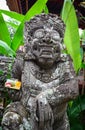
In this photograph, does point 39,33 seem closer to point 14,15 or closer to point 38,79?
point 38,79

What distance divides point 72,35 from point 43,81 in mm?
758

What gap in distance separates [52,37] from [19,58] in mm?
240

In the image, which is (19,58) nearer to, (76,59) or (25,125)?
(25,125)

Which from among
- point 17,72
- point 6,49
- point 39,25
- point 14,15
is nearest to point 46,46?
point 39,25

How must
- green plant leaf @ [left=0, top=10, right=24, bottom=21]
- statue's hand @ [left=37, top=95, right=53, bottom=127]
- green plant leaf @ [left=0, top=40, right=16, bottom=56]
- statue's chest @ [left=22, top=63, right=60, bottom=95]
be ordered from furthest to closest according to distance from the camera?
green plant leaf @ [left=0, top=10, right=24, bottom=21]
green plant leaf @ [left=0, top=40, right=16, bottom=56]
statue's chest @ [left=22, top=63, right=60, bottom=95]
statue's hand @ [left=37, top=95, right=53, bottom=127]

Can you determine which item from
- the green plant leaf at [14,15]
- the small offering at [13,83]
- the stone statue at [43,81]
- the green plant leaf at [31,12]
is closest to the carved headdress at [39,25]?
the stone statue at [43,81]

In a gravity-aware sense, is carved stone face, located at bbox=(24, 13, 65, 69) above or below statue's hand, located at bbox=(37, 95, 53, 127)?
above

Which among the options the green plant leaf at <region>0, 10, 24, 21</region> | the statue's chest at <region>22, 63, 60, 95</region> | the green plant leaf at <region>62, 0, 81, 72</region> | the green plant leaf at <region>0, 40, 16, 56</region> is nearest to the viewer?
the statue's chest at <region>22, 63, 60, 95</region>

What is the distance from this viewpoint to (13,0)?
4004 millimetres

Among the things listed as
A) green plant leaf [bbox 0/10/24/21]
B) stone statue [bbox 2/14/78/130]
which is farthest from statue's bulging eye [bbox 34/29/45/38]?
green plant leaf [bbox 0/10/24/21]

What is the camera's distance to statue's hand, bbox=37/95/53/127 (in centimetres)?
186

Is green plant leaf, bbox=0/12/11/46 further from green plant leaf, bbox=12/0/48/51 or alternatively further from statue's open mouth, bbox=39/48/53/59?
statue's open mouth, bbox=39/48/53/59

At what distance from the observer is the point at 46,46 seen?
1953mm

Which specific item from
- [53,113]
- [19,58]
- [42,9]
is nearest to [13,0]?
[42,9]
